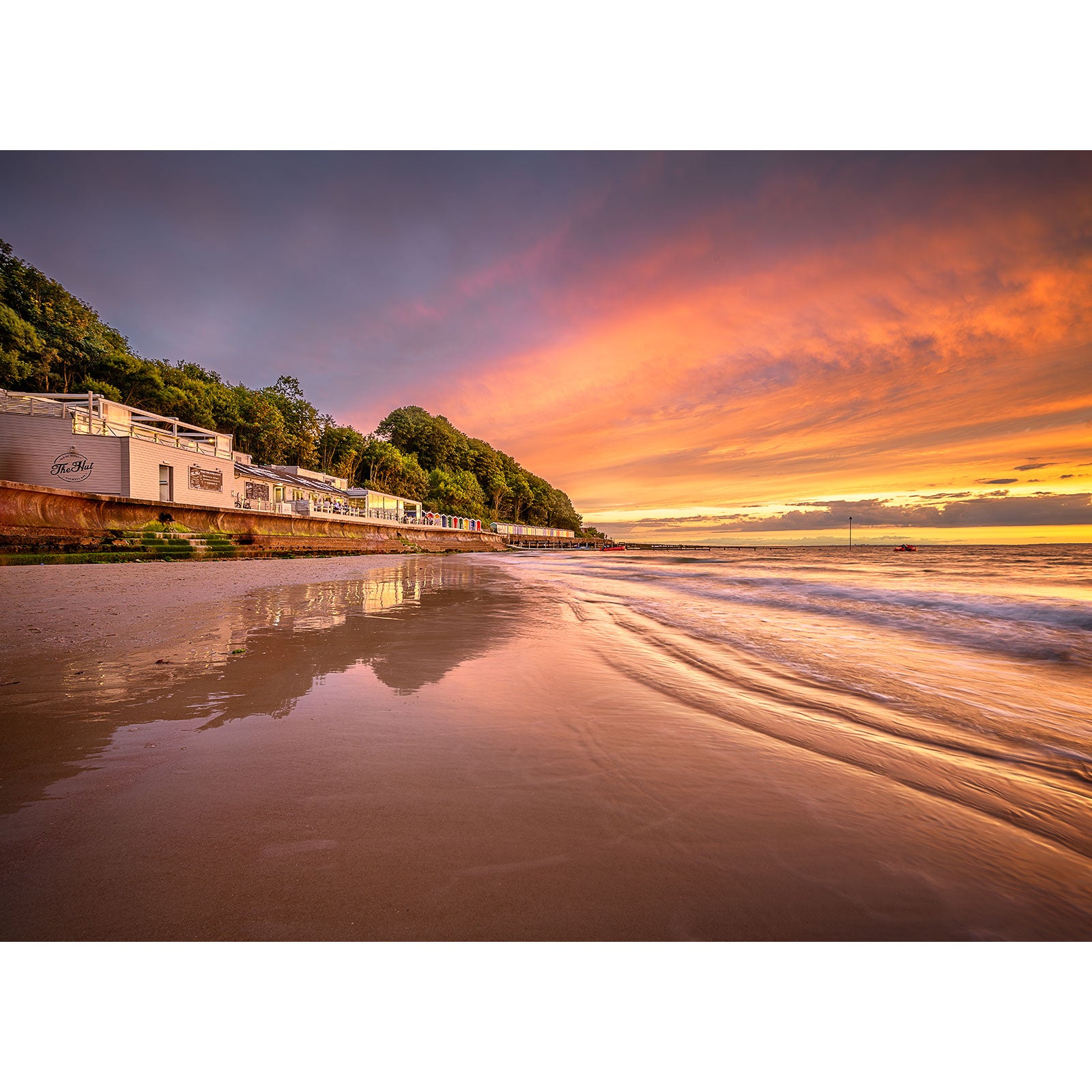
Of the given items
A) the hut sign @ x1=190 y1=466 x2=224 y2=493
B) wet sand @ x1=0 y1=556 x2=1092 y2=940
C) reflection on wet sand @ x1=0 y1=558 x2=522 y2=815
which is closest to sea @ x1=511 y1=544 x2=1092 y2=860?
wet sand @ x1=0 y1=556 x2=1092 y2=940

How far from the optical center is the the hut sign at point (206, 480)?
958 inches

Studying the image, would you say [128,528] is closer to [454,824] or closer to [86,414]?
[86,414]

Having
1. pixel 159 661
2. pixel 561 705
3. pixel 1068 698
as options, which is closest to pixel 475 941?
pixel 561 705

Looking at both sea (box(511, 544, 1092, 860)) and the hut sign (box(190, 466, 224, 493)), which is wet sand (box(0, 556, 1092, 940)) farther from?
the hut sign (box(190, 466, 224, 493))

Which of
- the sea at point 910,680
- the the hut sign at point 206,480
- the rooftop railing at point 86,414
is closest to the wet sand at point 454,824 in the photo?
the sea at point 910,680

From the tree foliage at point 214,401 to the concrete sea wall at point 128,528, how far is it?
23.8 m

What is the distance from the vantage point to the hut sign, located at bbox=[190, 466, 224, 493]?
24341mm

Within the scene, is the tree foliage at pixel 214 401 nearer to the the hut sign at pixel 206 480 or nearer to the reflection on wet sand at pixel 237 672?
the the hut sign at pixel 206 480

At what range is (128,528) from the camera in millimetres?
15586

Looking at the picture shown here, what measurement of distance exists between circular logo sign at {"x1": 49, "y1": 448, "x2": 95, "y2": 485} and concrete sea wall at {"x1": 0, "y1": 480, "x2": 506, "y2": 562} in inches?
175

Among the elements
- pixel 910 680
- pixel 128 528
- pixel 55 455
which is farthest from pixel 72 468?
pixel 910 680

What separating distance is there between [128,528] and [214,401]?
42887mm

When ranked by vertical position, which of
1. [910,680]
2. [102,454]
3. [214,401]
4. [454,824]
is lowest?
[910,680]

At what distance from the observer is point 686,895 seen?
169 cm
